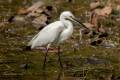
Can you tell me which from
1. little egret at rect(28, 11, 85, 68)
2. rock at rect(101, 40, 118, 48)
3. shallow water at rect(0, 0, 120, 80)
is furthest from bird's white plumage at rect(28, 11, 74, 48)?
rock at rect(101, 40, 118, 48)

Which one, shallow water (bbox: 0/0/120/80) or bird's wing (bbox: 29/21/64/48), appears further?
bird's wing (bbox: 29/21/64/48)

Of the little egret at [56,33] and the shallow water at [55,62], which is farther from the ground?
the little egret at [56,33]

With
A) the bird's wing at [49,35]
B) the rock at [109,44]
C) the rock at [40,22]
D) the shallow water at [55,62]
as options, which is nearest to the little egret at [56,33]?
the bird's wing at [49,35]

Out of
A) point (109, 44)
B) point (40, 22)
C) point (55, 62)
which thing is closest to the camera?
point (55, 62)

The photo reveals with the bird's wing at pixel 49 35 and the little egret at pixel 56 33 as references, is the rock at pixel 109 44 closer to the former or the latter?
the little egret at pixel 56 33

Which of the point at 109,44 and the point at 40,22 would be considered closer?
the point at 109,44

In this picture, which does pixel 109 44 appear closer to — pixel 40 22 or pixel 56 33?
pixel 56 33

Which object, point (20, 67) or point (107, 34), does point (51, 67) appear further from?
point (107, 34)

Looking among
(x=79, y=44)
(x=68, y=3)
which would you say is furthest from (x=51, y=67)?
(x=68, y=3)

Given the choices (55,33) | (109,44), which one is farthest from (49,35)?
(109,44)

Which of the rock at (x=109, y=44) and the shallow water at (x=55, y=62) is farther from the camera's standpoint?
the rock at (x=109, y=44)

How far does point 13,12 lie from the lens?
68.6 feet

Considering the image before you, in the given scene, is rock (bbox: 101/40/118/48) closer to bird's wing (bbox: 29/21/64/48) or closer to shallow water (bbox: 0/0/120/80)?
shallow water (bbox: 0/0/120/80)

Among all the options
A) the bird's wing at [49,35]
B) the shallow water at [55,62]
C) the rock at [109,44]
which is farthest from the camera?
the rock at [109,44]
